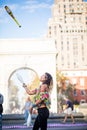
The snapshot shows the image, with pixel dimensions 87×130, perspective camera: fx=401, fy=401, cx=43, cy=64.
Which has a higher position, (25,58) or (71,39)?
(71,39)

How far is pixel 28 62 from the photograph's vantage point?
19734mm

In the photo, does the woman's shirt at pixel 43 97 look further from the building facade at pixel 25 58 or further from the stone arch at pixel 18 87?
the building facade at pixel 25 58

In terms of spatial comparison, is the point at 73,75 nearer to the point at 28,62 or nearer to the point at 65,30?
the point at 28,62

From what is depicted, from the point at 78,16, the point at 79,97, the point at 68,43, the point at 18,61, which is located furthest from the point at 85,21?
the point at 18,61

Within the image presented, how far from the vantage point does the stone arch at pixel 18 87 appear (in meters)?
19.0

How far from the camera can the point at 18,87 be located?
79.8 feet

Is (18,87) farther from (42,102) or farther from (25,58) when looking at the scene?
(42,102)

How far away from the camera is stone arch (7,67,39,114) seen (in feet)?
62.5

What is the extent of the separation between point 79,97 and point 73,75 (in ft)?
6.61

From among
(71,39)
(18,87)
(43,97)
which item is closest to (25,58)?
(18,87)

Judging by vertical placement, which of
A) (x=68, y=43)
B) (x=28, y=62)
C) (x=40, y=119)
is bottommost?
(x=40, y=119)

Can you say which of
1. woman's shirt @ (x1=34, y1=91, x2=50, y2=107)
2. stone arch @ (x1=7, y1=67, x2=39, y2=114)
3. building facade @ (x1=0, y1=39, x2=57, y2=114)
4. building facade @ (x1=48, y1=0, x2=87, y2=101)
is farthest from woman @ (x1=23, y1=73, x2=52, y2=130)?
building facade @ (x1=48, y1=0, x2=87, y2=101)

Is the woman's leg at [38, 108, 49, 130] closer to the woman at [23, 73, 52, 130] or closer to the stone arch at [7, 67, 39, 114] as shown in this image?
the woman at [23, 73, 52, 130]

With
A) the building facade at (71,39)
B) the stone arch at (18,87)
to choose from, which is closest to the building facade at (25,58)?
the stone arch at (18,87)
